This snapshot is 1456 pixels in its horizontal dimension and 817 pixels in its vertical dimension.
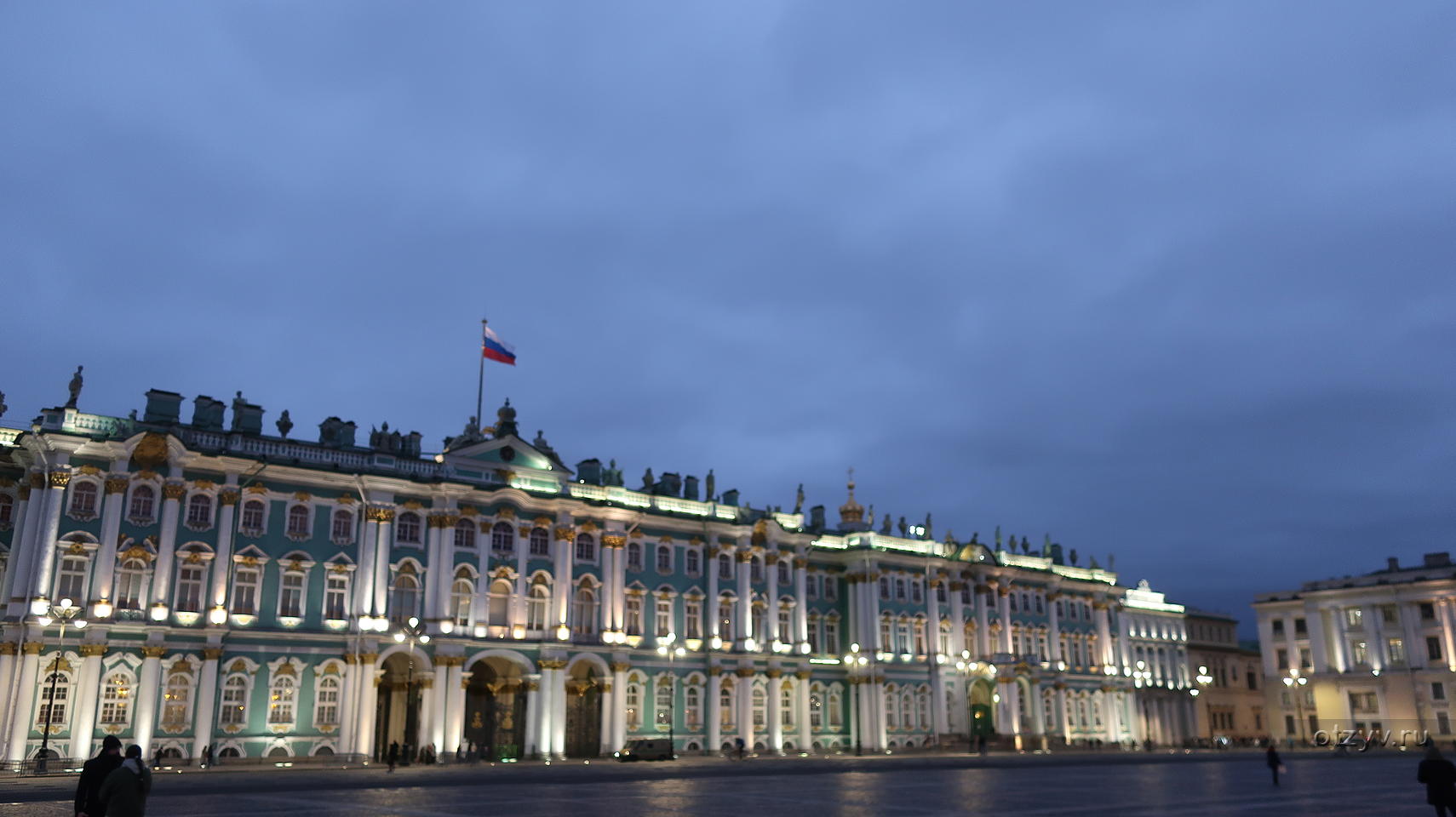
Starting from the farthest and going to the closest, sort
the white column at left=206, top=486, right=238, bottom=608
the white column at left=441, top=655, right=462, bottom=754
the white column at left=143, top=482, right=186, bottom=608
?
the white column at left=441, top=655, right=462, bottom=754, the white column at left=206, top=486, right=238, bottom=608, the white column at left=143, top=482, right=186, bottom=608

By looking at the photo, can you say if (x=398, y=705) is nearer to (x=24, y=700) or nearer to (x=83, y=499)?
(x=24, y=700)

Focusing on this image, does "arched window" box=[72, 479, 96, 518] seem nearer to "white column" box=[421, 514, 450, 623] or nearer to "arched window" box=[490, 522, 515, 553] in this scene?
"white column" box=[421, 514, 450, 623]

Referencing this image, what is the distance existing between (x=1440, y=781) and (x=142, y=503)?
47968 mm

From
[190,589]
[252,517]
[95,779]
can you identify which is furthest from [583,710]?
[95,779]

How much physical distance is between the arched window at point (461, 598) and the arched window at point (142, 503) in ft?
46.5

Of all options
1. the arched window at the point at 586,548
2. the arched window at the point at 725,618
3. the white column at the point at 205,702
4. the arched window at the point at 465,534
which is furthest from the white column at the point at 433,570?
the arched window at the point at 725,618

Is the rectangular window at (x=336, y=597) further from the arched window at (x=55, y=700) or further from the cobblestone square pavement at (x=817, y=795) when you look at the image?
the cobblestone square pavement at (x=817, y=795)

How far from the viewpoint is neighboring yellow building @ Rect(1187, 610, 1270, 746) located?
108312mm

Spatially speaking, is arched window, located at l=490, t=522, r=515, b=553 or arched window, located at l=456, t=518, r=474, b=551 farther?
arched window, located at l=490, t=522, r=515, b=553

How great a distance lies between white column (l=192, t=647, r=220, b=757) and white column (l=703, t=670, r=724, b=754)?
2684 centimetres

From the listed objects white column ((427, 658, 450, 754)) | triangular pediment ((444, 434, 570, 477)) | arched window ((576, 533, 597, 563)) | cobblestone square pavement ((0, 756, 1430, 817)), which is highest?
triangular pediment ((444, 434, 570, 477))

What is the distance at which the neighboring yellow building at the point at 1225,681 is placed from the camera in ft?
355

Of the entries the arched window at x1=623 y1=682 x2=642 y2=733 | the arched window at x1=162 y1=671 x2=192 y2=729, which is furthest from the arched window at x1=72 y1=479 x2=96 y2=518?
the arched window at x1=623 y1=682 x2=642 y2=733

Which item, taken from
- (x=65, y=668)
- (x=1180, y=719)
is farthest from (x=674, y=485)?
(x=1180, y=719)
